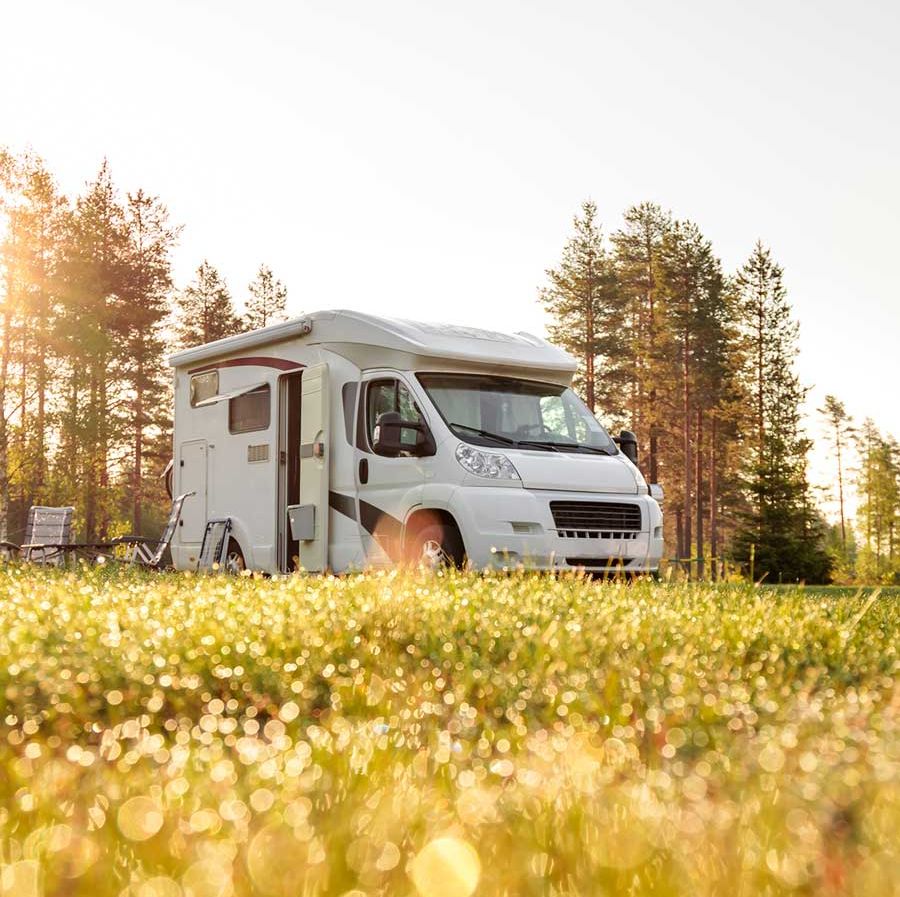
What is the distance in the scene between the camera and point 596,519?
11.1 meters

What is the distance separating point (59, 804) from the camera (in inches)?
110

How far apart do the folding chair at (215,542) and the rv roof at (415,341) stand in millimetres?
2312

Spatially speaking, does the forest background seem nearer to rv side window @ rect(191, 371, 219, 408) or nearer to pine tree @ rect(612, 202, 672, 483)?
pine tree @ rect(612, 202, 672, 483)

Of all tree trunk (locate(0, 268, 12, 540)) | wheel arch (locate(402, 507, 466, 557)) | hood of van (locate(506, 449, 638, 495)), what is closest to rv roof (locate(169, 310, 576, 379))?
hood of van (locate(506, 449, 638, 495))

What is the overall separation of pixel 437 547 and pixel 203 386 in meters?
5.10

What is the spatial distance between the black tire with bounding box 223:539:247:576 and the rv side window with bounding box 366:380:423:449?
280 centimetres

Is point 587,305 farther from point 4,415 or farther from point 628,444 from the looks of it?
point 628,444

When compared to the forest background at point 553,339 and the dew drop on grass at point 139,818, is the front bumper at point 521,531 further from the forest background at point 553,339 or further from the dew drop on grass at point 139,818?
the forest background at point 553,339

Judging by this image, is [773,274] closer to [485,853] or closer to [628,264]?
[628,264]

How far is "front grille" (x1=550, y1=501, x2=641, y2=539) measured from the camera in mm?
10828

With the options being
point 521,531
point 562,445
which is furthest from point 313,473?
point 521,531

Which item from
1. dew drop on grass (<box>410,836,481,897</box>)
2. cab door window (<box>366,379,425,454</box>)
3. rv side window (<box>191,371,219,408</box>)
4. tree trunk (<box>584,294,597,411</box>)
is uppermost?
tree trunk (<box>584,294,597,411</box>)

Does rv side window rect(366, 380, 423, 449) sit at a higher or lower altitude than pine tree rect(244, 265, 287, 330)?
lower

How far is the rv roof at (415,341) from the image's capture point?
1159 cm
